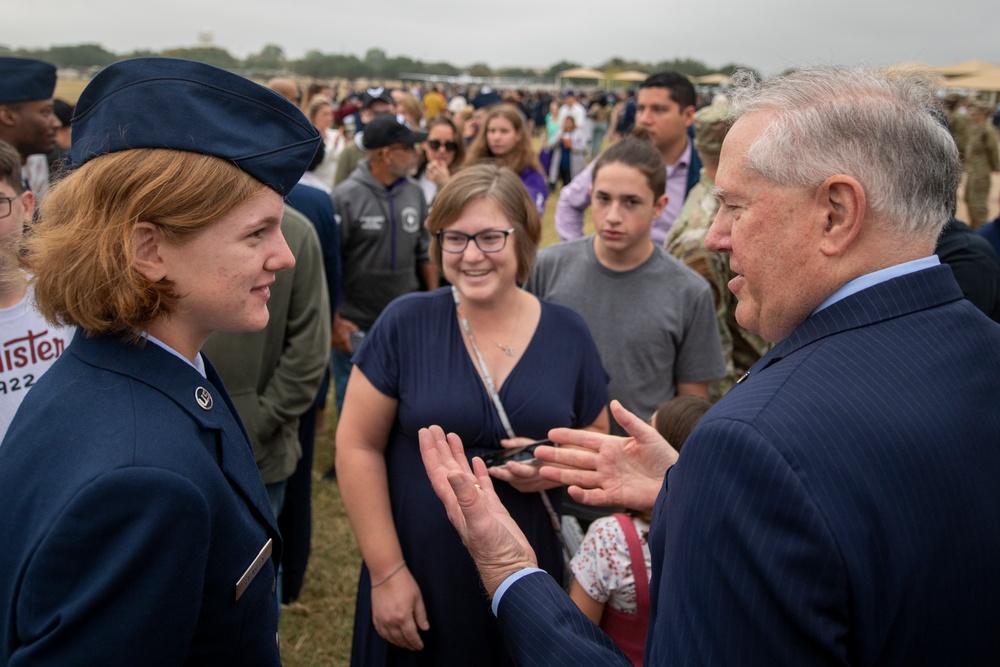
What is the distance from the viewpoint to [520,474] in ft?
6.96

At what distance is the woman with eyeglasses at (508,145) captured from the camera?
559 centimetres

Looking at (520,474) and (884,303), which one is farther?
(520,474)

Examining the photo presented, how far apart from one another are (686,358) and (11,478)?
2.42m

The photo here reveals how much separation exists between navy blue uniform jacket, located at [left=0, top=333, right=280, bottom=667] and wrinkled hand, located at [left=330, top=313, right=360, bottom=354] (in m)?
3.63

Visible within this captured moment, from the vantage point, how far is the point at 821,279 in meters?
1.21

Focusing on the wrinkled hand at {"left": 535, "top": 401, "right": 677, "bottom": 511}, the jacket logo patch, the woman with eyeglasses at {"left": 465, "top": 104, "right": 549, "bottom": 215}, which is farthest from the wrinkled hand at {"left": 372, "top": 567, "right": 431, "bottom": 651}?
the woman with eyeglasses at {"left": 465, "top": 104, "right": 549, "bottom": 215}

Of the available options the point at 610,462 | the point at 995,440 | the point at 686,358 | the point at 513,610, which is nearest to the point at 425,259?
the point at 686,358

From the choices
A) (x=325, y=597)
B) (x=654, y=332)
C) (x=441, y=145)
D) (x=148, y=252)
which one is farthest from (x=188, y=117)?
(x=441, y=145)

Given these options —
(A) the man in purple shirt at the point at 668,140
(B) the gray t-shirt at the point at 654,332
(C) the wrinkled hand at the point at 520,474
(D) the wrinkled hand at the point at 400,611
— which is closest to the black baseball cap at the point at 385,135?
(A) the man in purple shirt at the point at 668,140

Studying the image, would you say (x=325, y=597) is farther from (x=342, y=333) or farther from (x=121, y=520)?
(x=121, y=520)

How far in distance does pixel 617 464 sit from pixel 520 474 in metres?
0.35

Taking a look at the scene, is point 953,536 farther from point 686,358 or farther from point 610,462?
point 686,358

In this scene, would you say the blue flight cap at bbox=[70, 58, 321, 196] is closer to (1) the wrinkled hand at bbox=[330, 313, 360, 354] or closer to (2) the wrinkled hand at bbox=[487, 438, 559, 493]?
(2) the wrinkled hand at bbox=[487, 438, 559, 493]

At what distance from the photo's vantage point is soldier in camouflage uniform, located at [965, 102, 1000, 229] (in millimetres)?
8523
